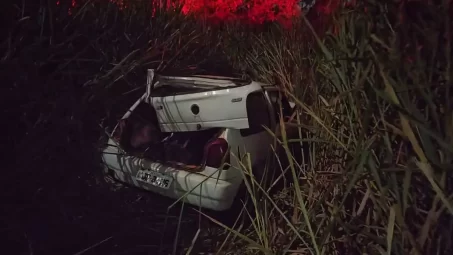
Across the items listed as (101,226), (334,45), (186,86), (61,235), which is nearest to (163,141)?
(186,86)

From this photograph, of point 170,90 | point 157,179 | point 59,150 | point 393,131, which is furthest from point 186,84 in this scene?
point 393,131

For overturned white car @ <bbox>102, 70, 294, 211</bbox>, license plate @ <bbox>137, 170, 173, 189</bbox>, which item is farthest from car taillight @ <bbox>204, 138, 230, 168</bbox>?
license plate @ <bbox>137, 170, 173, 189</bbox>

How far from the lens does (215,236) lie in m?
4.44

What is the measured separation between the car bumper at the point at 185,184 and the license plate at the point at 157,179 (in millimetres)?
26

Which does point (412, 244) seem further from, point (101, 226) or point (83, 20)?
point (83, 20)

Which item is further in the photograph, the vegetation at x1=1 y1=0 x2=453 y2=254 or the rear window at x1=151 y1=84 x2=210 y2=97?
the rear window at x1=151 y1=84 x2=210 y2=97

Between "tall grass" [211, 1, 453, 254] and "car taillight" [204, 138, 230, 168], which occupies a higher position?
"tall grass" [211, 1, 453, 254]

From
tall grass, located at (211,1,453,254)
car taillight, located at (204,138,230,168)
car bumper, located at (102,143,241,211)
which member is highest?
tall grass, located at (211,1,453,254)

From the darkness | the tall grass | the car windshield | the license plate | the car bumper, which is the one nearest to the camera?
the tall grass

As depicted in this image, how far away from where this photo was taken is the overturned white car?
17.6 ft

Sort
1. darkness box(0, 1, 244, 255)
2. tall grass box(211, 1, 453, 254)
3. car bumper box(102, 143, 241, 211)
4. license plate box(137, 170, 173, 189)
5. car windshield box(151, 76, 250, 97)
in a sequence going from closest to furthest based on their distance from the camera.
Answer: tall grass box(211, 1, 453, 254) < darkness box(0, 1, 244, 255) < car bumper box(102, 143, 241, 211) < license plate box(137, 170, 173, 189) < car windshield box(151, 76, 250, 97)

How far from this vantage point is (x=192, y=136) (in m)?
6.02

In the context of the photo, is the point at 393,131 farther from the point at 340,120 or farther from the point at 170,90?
the point at 170,90

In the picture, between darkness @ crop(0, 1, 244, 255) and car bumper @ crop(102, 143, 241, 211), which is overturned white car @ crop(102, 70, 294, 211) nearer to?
car bumper @ crop(102, 143, 241, 211)
